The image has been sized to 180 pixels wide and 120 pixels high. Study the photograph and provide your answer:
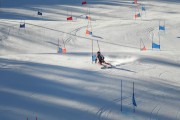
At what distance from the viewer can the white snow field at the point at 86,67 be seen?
11117 mm

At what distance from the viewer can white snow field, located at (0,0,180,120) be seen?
11.1m

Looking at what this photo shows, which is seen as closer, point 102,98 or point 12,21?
point 102,98

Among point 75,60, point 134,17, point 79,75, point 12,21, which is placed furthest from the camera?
point 134,17

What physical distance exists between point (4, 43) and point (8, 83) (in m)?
8.38

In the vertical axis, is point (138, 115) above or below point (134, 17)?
below

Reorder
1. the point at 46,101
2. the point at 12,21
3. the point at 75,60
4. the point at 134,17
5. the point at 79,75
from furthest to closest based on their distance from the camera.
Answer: the point at 134,17
the point at 12,21
the point at 75,60
the point at 79,75
the point at 46,101

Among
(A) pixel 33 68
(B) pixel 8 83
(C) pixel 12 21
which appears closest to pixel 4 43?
(C) pixel 12 21

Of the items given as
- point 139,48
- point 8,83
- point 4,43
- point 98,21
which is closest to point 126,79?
point 8,83

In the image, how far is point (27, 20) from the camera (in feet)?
87.9

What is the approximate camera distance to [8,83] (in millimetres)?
13453

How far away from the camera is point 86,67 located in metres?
15.8

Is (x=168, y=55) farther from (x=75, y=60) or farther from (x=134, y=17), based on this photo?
(x=134, y=17)

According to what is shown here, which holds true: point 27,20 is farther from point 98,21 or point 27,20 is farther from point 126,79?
point 126,79

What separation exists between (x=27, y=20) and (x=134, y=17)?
8098mm
